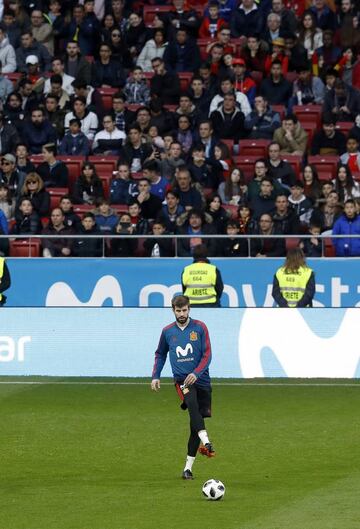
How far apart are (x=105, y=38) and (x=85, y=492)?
627 inches

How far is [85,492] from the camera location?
39.0 feet

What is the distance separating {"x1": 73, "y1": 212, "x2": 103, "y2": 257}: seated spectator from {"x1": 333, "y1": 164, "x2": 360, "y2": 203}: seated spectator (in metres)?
4.05

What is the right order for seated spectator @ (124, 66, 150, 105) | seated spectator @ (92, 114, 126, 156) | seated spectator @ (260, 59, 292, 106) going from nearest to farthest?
seated spectator @ (92, 114, 126, 156)
seated spectator @ (260, 59, 292, 106)
seated spectator @ (124, 66, 150, 105)

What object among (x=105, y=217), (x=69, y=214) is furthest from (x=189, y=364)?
(x=69, y=214)

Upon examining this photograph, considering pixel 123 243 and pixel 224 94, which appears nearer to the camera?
pixel 123 243

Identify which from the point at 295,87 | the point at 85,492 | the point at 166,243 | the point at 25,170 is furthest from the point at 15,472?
the point at 295,87

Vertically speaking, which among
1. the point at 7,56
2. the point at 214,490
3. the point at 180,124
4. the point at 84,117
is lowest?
the point at 214,490

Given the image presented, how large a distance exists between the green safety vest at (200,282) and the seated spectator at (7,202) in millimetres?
5055

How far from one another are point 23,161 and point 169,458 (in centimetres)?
1138

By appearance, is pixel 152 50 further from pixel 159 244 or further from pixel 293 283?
pixel 293 283

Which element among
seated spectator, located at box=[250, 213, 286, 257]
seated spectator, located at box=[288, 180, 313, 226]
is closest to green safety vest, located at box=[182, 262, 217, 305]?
seated spectator, located at box=[250, 213, 286, 257]

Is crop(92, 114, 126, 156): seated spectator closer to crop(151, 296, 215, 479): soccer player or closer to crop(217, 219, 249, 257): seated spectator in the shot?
crop(217, 219, 249, 257): seated spectator

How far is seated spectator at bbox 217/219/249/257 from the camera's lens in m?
21.8

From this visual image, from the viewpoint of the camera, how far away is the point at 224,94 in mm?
24578
